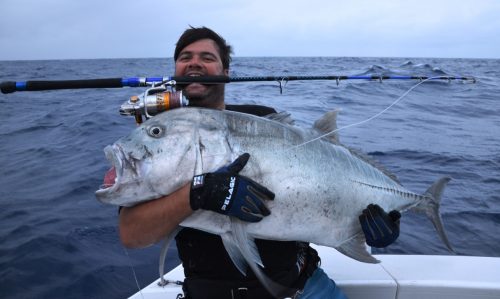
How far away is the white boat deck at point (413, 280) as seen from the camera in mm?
3037

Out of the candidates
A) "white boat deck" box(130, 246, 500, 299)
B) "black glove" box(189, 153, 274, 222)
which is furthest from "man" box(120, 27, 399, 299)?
Answer: "white boat deck" box(130, 246, 500, 299)

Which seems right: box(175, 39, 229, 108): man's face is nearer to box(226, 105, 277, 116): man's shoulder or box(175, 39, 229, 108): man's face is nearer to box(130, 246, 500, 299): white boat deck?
box(226, 105, 277, 116): man's shoulder

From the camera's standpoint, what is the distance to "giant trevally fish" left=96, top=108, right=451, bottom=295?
1.96m

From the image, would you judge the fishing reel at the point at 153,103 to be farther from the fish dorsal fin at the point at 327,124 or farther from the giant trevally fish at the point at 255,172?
the fish dorsal fin at the point at 327,124

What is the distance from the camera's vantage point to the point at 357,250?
261 cm

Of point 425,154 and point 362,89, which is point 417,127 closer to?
point 425,154

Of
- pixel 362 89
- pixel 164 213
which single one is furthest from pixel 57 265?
pixel 362 89

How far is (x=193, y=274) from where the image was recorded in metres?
2.52

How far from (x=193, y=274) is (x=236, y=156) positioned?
926 millimetres

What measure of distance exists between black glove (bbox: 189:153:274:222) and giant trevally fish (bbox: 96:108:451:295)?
7 cm

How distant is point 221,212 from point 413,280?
1.94 m

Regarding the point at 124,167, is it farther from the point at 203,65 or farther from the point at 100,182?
the point at 100,182

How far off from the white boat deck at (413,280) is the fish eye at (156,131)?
1642 millimetres

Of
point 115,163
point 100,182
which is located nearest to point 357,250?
point 115,163
